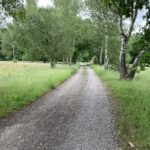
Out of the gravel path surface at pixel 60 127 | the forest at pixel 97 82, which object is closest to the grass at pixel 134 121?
the forest at pixel 97 82

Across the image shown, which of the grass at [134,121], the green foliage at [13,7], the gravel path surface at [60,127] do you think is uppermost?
the green foliage at [13,7]

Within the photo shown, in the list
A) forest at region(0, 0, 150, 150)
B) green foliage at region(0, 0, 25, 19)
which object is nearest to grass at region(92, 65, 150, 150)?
forest at region(0, 0, 150, 150)

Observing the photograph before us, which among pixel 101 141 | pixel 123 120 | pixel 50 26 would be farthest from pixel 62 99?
pixel 50 26

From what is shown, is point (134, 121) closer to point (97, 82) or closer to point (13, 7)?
point (13, 7)

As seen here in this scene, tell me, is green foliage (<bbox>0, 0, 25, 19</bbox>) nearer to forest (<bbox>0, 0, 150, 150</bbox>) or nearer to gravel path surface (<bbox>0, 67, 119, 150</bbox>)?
forest (<bbox>0, 0, 150, 150</bbox>)

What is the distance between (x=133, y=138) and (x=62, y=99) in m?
7.51

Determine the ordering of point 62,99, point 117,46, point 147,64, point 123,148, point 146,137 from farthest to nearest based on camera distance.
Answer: point 117,46, point 62,99, point 147,64, point 146,137, point 123,148

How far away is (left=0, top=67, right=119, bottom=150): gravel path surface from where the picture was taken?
7645 millimetres

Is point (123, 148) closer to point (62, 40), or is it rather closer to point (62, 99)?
point (62, 99)

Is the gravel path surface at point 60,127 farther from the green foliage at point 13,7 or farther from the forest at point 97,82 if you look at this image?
the green foliage at point 13,7

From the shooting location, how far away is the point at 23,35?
50781 millimetres

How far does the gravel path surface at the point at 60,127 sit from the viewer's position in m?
7.64

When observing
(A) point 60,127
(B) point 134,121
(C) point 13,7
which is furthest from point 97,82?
(A) point 60,127

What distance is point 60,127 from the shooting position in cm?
937
